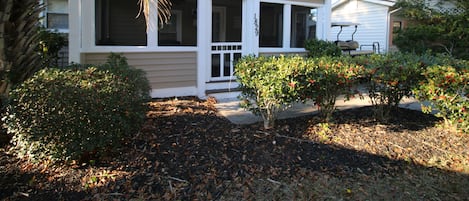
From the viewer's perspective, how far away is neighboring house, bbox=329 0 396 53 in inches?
682

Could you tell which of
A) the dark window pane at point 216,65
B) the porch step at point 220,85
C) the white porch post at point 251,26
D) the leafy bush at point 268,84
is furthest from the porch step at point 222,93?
the leafy bush at point 268,84

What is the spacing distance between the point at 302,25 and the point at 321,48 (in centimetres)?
100

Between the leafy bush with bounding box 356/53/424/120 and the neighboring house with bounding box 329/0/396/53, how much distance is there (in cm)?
1127

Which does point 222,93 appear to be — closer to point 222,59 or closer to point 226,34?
point 222,59

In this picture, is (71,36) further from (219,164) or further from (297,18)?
(297,18)

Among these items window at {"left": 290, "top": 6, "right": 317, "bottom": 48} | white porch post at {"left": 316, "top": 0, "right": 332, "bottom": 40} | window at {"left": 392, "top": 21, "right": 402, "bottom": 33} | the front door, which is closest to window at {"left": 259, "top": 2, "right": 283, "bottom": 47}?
window at {"left": 290, "top": 6, "right": 317, "bottom": 48}

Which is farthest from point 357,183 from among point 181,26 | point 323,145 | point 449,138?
point 181,26

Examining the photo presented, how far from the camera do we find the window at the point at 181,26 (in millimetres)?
8597

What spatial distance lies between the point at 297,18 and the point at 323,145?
5.67 meters

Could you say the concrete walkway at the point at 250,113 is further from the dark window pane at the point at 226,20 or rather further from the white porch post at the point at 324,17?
the dark window pane at the point at 226,20

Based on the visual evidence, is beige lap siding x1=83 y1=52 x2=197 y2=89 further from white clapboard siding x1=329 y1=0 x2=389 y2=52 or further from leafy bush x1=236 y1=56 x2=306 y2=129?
white clapboard siding x1=329 y1=0 x2=389 y2=52

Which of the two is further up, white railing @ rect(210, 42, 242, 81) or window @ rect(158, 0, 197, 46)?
window @ rect(158, 0, 197, 46)

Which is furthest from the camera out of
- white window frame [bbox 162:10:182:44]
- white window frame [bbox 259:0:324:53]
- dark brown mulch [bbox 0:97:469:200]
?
white window frame [bbox 259:0:324:53]

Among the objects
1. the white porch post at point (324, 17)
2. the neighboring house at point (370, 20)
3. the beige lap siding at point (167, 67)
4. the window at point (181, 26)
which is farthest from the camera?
the neighboring house at point (370, 20)
